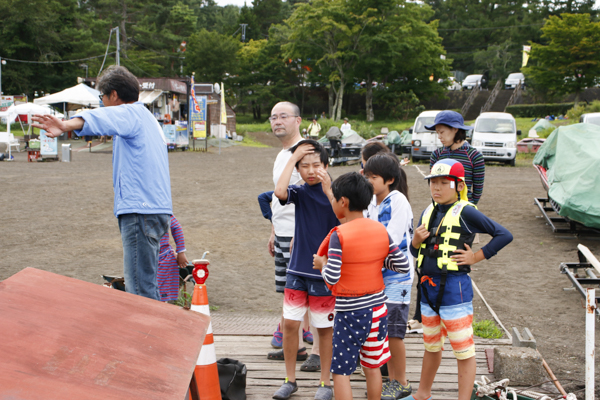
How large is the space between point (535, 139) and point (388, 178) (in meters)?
25.0

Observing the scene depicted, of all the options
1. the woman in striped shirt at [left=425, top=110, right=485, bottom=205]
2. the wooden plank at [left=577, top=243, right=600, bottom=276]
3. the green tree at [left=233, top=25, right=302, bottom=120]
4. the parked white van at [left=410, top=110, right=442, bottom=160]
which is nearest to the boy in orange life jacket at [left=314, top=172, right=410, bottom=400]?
the wooden plank at [left=577, top=243, right=600, bottom=276]

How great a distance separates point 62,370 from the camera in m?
1.62

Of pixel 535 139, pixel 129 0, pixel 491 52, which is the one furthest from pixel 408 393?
pixel 129 0

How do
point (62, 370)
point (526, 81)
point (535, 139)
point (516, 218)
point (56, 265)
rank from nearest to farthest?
point (62, 370), point (56, 265), point (516, 218), point (535, 139), point (526, 81)

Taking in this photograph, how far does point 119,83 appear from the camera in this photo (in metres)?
3.48

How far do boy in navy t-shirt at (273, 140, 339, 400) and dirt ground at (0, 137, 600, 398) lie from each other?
1975 mm

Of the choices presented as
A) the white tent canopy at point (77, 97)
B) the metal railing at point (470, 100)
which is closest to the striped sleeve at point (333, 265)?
the white tent canopy at point (77, 97)

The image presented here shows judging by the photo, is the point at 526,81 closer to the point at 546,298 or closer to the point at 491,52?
the point at 491,52

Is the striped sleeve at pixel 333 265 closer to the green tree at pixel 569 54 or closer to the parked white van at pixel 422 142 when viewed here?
the parked white van at pixel 422 142

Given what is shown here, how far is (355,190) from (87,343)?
1.62 m

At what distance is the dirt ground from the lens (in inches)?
225

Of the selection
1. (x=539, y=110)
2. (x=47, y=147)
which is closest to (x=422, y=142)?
(x=47, y=147)

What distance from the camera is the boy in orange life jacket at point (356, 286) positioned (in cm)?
292

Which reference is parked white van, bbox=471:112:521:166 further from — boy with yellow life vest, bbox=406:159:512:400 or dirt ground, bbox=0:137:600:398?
boy with yellow life vest, bbox=406:159:512:400
